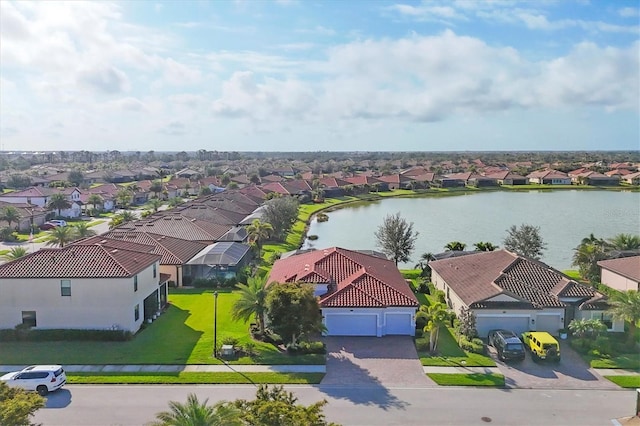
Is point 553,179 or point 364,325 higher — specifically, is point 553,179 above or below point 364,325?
above

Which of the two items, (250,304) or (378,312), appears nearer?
(250,304)

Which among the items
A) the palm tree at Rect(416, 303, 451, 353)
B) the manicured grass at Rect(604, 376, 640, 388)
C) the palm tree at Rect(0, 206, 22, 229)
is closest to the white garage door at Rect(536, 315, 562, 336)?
the manicured grass at Rect(604, 376, 640, 388)

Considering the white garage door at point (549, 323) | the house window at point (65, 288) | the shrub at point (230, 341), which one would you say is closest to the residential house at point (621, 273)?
the white garage door at point (549, 323)

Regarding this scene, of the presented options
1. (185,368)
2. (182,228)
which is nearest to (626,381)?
(185,368)

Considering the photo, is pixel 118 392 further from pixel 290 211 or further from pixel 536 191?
Result: pixel 536 191

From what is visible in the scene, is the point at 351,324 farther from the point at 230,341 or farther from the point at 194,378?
the point at 194,378

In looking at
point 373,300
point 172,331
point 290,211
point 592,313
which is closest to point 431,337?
point 373,300

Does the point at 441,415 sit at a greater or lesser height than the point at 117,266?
lesser
